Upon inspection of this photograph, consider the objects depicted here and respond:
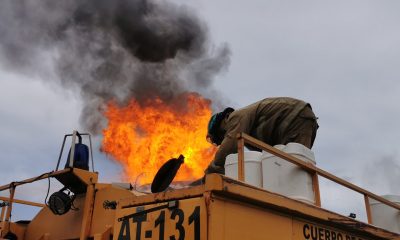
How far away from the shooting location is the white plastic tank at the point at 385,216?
5.00 meters

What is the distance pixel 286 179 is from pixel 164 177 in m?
1.10

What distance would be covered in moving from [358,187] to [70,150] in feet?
10.4

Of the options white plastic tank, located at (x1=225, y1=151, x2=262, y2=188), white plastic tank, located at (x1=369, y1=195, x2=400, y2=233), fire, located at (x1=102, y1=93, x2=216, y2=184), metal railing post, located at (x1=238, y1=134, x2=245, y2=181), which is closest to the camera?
metal railing post, located at (x1=238, y1=134, x2=245, y2=181)

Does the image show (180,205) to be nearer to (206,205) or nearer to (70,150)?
(206,205)

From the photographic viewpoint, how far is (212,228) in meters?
2.65

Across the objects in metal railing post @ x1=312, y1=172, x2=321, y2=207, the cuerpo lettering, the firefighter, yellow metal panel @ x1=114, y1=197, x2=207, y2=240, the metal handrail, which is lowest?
yellow metal panel @ x1=114, y1=197, x2=207, y2=240

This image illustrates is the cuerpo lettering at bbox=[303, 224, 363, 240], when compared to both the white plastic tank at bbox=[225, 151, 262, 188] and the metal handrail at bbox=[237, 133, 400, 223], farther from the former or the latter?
the white plastic tank at bbox=[225, 151, 262, 188]

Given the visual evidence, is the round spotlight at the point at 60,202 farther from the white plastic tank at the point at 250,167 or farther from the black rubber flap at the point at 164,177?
the white plastic tank at the point at 250,167

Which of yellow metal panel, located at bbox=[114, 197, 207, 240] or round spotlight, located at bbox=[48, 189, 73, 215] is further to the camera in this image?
round spotlight, located at bbox=[48, 189, 73, 215]

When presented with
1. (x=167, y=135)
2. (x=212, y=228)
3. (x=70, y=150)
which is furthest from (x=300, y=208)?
(x=167, y=135)

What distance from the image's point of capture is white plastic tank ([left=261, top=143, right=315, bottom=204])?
375 cm

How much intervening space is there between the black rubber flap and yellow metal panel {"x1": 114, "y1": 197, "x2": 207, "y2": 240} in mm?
656

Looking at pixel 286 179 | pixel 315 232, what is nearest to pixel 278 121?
pixel 286 179

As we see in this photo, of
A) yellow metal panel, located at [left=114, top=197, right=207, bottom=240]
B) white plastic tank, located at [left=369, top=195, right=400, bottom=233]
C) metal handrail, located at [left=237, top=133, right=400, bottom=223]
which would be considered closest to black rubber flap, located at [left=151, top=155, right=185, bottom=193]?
yellow metal panel, located at [left=114, top=197, right=207, bottom=240]
